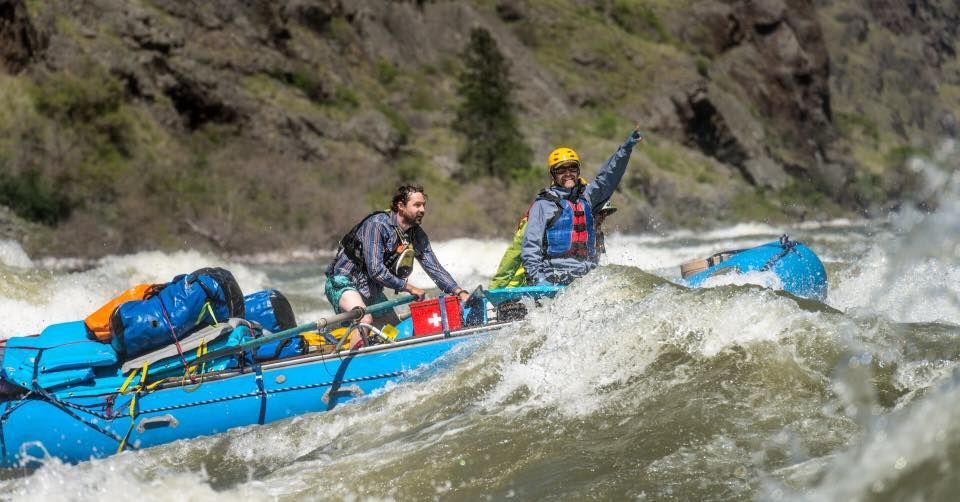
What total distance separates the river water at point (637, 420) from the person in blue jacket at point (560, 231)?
1.95 feet

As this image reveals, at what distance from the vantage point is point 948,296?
23.0ft

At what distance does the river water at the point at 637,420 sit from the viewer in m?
3.59

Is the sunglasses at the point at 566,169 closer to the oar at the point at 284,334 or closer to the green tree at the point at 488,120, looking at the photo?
the oar at the point at 284,334

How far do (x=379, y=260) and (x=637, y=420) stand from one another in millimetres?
2716

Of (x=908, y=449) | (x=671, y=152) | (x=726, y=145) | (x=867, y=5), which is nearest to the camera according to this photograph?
(x=908, y=449)

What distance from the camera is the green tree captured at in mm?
34594

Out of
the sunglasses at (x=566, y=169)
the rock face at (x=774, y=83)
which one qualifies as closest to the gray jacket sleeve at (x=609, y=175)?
the sunglasses at (x=566, y=169)

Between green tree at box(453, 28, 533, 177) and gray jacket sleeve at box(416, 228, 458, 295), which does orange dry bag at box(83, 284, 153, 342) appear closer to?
gray jacket sleeve at box(416, 228, 458, 295)

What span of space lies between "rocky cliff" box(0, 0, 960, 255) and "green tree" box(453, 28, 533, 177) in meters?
0.78

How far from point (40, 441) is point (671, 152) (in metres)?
41.0

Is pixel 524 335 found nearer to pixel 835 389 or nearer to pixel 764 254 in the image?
pixel 835 389

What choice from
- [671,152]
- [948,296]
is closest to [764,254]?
[948,296]

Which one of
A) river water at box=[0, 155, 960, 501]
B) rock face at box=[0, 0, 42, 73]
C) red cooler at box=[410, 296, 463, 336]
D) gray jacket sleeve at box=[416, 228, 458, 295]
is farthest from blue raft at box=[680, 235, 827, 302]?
rock face at box=[0, 0, 42, 73]

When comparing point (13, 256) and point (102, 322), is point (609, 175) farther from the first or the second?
point (13, 256)
